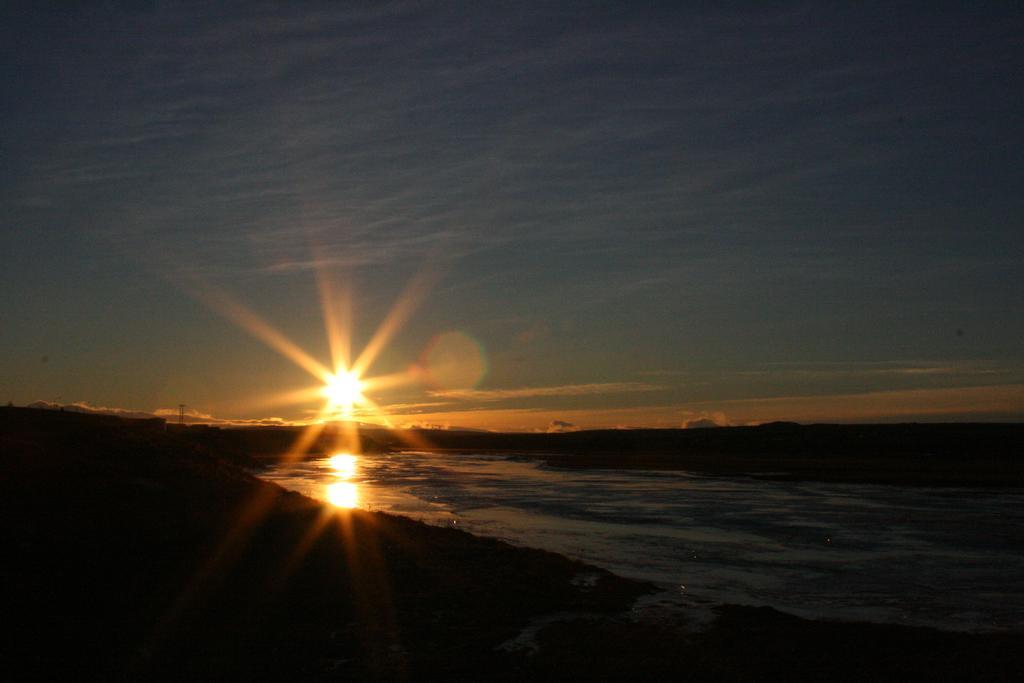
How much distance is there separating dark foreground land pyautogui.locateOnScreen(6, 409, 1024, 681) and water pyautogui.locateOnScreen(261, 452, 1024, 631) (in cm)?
363

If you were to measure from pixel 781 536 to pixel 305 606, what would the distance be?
23.7 meters

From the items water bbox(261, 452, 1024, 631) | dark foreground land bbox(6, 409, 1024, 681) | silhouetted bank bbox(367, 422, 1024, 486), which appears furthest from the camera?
silhouetted bank bbox(367, 422, 1024, 486)

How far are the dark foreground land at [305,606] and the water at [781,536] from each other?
143 inches

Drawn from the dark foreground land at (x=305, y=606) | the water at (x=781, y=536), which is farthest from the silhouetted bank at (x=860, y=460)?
the dark foreground land at (x=305, y=606)

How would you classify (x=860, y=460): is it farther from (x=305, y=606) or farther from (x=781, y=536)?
(x=305, y=606)

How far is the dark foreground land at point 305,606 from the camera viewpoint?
15266mm

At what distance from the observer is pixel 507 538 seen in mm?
34062

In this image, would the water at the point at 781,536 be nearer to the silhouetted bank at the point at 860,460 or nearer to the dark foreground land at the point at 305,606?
the dark foreground land at the point at 305,606

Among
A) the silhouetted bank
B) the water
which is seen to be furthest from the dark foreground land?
the silhouetted bank

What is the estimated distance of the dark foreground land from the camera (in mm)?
15266

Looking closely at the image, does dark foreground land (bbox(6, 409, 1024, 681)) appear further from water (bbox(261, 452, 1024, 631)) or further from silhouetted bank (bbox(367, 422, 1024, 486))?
silhouetted bank (bbox(367, 422, 1024, 486))

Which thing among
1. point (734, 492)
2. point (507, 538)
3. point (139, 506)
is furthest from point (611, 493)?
point (139, 506)

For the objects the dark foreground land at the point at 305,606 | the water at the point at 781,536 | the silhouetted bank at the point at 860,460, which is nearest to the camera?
the dark foreground land at the point at 305,606

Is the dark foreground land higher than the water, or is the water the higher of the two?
the dark foreground land
